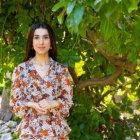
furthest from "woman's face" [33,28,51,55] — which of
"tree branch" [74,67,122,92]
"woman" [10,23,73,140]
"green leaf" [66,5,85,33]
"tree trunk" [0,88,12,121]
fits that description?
"tree trunk" [0,88,12,121]

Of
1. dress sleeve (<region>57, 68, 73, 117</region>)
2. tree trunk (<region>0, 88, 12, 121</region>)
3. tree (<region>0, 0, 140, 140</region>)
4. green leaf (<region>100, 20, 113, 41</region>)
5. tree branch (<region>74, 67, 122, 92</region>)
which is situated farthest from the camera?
tree trunk (<region>0, 88, 12, 121</region>)

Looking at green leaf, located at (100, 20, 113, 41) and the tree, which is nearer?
green leaf, located at (100, 20, 113, 41)

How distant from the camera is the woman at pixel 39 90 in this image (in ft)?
6.98

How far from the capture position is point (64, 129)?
221cm

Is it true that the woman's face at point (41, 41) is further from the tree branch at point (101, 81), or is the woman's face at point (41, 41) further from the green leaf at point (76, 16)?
the tree branch at point (101, 81)

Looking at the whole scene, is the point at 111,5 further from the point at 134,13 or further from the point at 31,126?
the point at 31,126

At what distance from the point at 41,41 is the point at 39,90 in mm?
257

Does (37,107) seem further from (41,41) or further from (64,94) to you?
(41,41)

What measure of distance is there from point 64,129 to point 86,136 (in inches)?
43.0

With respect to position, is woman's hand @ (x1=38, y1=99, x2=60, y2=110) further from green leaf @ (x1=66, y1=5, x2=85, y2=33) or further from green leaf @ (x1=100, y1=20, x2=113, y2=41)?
green leaf @ (x1=66, y1=5, x2=85, y2=33)

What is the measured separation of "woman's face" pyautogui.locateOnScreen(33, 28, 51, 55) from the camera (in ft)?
6.93

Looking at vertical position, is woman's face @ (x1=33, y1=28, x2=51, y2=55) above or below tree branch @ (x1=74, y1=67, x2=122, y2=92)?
above

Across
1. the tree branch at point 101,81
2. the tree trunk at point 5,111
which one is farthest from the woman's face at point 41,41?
the tree trunk at point 5,111

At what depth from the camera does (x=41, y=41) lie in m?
2.11
